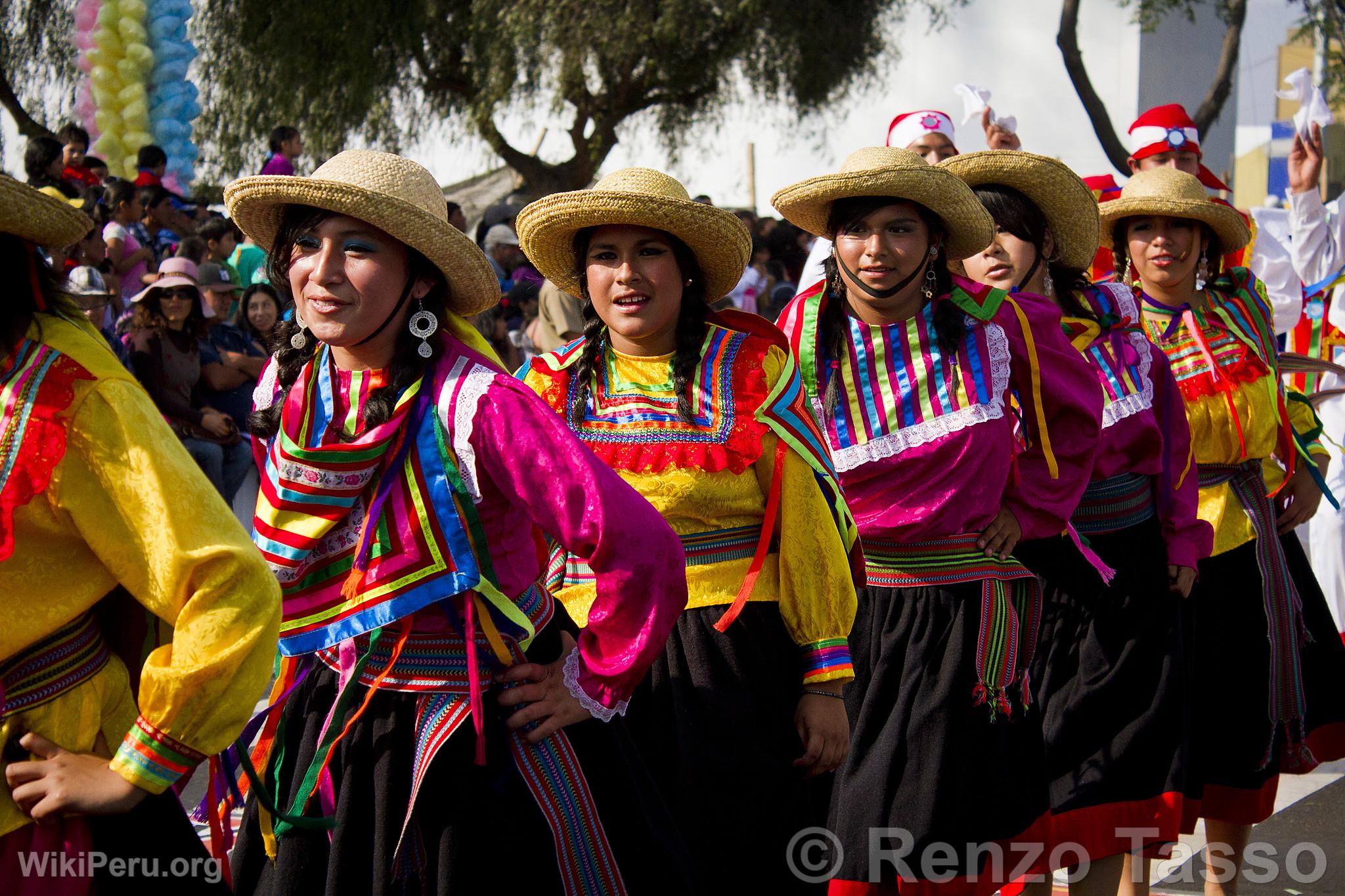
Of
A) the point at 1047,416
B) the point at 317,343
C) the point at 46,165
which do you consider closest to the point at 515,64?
the point at 46,165

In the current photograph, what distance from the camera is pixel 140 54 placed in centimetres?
1552

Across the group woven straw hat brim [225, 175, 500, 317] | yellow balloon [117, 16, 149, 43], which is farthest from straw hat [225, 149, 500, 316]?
yellow balloon [117, 16, 149, 43]

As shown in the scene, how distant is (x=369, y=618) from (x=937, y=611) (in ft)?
5.99

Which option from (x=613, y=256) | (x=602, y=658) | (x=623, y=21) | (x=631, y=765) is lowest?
(x=631, y=765)

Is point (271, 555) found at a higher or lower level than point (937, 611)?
higher

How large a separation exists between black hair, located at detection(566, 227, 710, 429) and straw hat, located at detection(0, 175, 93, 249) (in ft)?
4.76

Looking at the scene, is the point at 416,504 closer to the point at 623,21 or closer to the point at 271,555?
the point at 271,555

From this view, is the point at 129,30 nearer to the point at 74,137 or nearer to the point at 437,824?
the point at 74,137

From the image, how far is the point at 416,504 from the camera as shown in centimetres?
264

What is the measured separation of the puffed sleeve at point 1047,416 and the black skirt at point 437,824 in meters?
1.74

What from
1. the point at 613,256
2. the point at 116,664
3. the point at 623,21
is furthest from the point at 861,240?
the point at 623,21

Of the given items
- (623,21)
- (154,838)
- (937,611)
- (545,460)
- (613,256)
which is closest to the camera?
(154,838)

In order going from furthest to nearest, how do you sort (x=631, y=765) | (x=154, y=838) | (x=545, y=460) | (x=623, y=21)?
(x=623, y=21)
(x=631, y=765)
(x=545, y=460)
(x=154, y=838)

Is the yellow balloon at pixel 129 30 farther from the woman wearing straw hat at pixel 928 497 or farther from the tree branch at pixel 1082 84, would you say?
the woman wearing straw hat at pixel 928 497
